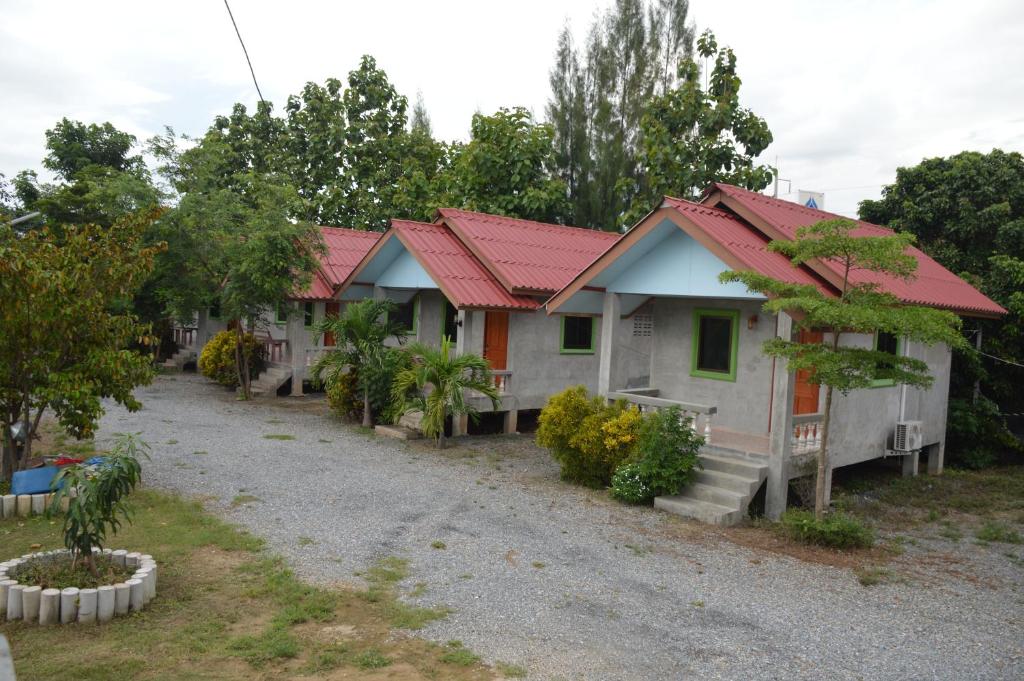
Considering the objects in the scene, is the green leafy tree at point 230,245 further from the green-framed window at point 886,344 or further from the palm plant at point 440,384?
the green-framed window at point 886,344

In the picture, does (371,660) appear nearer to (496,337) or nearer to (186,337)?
(496,337)

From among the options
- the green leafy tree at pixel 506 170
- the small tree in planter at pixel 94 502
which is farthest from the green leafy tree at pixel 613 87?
the small tree in planter at pixel 94 502

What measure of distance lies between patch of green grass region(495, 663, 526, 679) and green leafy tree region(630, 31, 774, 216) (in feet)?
70.5

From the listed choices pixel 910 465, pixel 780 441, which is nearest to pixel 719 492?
pixel 780 441

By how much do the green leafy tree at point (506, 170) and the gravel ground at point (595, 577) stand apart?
54.4ft

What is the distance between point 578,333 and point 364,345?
4.85 metres

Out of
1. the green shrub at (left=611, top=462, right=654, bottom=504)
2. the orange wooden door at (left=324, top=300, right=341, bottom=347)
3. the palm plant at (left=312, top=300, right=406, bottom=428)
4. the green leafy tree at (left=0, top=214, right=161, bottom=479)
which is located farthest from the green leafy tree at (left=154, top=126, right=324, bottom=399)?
the green shrub at (left=611, top=462, right=654, bottom=504)

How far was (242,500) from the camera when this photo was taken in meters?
9.90

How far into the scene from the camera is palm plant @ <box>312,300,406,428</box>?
15.5 meters

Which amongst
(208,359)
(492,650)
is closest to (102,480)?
(492,650)

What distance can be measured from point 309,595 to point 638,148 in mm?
30270

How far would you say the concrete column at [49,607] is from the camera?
19.0ft

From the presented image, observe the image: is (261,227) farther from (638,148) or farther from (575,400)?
(638,148)

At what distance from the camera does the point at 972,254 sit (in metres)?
18.3
